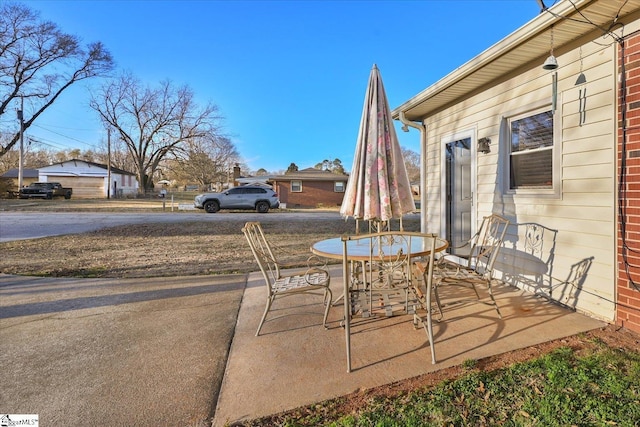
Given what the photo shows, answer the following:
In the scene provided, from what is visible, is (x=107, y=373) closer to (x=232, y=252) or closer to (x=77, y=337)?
(x=77, y=337)

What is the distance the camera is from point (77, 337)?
274 centimetres

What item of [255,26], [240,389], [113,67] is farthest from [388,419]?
[113,67]

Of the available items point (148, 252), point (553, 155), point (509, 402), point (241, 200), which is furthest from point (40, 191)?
point (509, 402)

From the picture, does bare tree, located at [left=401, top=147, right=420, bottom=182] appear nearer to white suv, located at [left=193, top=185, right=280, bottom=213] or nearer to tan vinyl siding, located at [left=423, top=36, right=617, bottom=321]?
white suv, located at [left=193, top=185, right=280, bottom=213]

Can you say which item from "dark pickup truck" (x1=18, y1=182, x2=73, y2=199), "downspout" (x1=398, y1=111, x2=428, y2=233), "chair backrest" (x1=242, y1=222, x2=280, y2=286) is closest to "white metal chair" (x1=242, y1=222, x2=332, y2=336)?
"chair backrest" (x1=242, y1=222, x2=280, y2=286)

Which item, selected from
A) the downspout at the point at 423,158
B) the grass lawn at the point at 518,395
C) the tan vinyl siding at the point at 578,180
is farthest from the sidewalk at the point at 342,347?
the downspout at the point at 423,158

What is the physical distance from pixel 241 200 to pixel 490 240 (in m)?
14.7

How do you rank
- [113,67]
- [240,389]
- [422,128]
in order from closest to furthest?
[240,389] < [422,128] < [113,67]

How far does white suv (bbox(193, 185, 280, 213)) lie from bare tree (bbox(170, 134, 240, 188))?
17.1m

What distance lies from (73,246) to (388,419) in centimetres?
814

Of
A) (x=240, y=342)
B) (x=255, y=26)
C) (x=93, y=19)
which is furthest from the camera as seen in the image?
(x=93, y=19)

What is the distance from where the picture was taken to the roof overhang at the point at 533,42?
8.50 ft

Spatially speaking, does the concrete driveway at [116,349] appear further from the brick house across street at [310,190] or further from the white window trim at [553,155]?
the brick house across street at [310,190]

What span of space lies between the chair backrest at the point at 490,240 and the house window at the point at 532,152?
515mm
